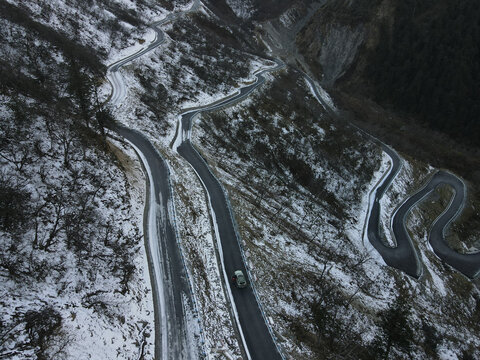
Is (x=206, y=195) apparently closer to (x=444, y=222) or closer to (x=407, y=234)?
(x=407, y=234)

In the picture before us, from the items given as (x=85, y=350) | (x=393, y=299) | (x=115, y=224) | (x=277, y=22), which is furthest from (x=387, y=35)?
(x=85, y=350)

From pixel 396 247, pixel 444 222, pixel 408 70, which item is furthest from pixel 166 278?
pixel 408 70

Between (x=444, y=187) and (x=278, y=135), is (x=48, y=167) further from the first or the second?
(x=444, y=187)

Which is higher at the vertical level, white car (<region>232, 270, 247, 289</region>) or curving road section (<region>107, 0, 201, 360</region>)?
white car (<region>232, 270, 247, 289</region>)

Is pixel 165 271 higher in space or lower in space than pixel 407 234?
lower

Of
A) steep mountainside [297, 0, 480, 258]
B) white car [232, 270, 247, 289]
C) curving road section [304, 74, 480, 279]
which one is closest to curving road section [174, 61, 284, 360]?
white car [232, 270, 247, 289]

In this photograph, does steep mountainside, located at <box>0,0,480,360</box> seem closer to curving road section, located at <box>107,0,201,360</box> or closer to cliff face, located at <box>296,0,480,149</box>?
curving road section, located at <box>107,0,201,360</box>

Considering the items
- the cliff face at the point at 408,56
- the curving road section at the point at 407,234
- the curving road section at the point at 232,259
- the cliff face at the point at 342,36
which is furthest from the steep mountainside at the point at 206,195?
the cliff face at the point at 342,36
